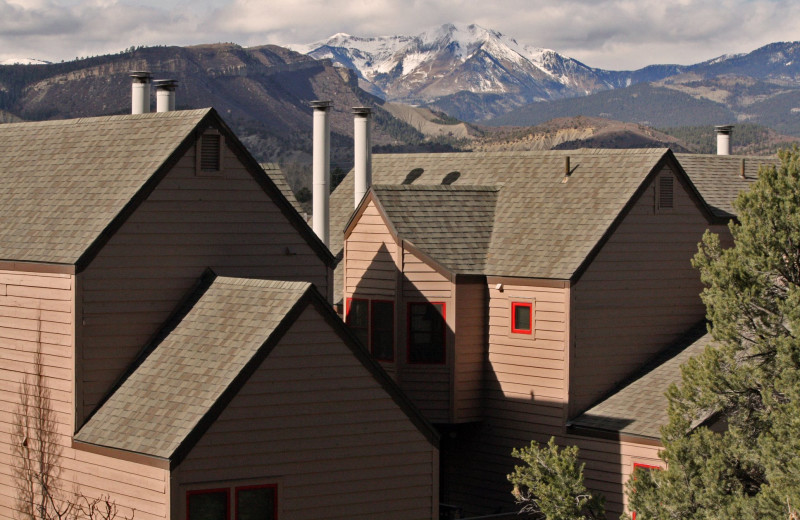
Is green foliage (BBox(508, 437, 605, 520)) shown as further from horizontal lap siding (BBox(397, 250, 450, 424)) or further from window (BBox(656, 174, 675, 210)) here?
window (BBox(656, 174, 675, 210))

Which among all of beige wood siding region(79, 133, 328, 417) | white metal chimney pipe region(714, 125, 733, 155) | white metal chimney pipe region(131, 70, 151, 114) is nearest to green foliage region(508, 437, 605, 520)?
beige wood siding region(79, 133, 328, 417)

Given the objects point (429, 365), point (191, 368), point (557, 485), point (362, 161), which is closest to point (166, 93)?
point (362, 161)

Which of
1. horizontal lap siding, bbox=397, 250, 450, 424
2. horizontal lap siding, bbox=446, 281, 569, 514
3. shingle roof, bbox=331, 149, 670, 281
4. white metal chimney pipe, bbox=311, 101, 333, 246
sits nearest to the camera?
horizontal lap siding, bbox=446, 281, 569, 514

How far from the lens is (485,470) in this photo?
28.9 meters

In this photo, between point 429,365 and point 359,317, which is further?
point 359,317

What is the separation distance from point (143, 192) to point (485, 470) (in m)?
10.7

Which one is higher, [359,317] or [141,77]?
[141,77]

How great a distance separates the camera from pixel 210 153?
2445 centimetres

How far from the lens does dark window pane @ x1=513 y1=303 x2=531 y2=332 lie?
28.0 metres

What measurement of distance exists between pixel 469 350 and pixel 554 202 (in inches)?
163

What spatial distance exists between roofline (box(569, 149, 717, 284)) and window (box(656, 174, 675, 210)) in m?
0.26

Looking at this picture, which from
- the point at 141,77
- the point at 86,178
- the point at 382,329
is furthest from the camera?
the point at 141,77

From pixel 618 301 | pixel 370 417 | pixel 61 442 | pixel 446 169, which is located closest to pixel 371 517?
pixel 370 417

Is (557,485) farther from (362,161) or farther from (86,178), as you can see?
(362,161)
